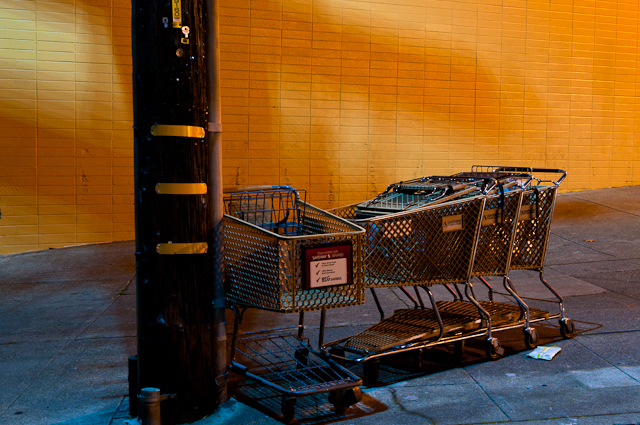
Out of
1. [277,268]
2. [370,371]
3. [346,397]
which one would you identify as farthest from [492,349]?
[277,268]

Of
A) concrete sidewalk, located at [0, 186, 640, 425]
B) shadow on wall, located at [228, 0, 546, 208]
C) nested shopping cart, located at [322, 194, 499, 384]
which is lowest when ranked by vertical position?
concrete sidewalk, located at [0, 186, 640, 425]

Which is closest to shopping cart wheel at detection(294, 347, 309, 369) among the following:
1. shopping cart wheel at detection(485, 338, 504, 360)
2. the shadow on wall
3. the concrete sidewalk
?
the concrete sidewalk

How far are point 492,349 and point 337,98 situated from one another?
6.25 metres

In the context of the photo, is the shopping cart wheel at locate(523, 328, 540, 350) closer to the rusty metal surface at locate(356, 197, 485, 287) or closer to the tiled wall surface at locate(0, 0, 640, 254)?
the rusty metal surface at locate(356, 197, 485, 287)

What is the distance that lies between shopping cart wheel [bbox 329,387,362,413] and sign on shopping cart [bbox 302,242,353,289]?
63cm

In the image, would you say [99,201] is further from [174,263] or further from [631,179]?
[631,179]

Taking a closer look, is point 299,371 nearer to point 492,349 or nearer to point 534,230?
point 492,349

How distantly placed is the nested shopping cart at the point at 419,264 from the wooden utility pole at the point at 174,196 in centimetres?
107

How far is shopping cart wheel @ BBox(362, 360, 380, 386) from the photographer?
4.17 meters

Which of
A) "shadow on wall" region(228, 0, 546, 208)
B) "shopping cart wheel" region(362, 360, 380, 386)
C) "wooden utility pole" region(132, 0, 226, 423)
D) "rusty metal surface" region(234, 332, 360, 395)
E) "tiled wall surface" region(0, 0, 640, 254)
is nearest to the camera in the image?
"wooden utility pole" region(132, 0, 226, 423)

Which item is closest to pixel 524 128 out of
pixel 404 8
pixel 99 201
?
pixel 404 8

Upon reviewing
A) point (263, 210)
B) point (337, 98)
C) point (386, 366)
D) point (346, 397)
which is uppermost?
point (337, 98)

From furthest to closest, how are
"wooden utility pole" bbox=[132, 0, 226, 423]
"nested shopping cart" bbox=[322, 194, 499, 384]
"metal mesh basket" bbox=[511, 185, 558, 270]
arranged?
"metal mesh basket" bbox=[511, 185, 558, 270], "nested shopping cart" bbox=[322, 194, 499, 384], "wooden utility pole" bbox=[132, 0, 226, 423]

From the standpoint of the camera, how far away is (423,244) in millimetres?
4484
